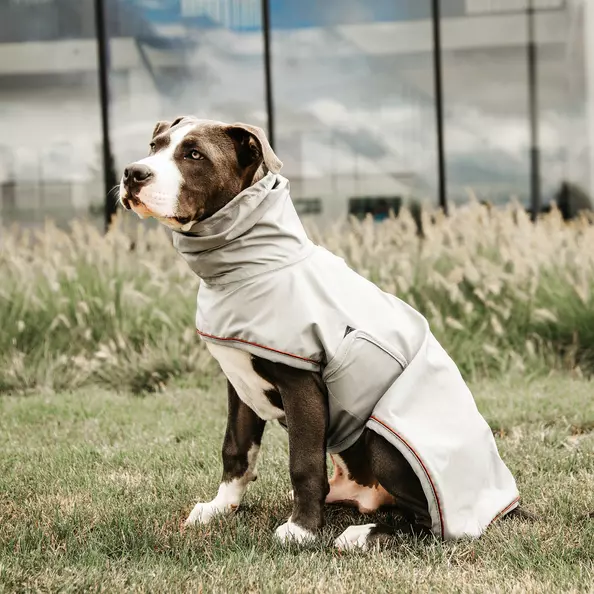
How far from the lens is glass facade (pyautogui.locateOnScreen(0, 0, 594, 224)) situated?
10.8 metres

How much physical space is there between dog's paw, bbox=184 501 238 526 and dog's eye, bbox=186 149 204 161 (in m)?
1.33

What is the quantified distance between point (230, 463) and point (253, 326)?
2.37 feet

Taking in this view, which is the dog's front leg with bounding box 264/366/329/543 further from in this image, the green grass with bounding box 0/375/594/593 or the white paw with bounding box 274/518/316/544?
the green grass with bounding box 0/375/594/593

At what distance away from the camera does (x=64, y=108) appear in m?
10.7

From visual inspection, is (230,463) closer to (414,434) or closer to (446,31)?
(414,434)

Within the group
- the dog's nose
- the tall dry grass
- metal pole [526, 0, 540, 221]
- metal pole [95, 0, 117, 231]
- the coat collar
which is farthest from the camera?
metal pole [526, 0, 540, 221]

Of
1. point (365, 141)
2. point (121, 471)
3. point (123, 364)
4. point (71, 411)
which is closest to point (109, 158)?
point (365, 141)

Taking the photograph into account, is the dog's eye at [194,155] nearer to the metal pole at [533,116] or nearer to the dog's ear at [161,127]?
the dog's ear at [161,127]

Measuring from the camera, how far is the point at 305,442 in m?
2.97

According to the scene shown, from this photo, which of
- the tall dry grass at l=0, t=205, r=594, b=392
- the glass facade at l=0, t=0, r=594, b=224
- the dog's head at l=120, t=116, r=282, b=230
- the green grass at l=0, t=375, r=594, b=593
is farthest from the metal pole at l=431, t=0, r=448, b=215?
the dog's head at l=120, t=116, r=282, b=230

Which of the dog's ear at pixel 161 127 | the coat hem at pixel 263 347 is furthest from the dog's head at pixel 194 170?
the coat hem at pixel 263 347

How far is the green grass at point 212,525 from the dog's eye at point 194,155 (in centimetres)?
134

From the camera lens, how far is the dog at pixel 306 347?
2934 mm

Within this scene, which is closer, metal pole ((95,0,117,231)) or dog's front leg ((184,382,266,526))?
dog's front leg ((184,382,266,526))
